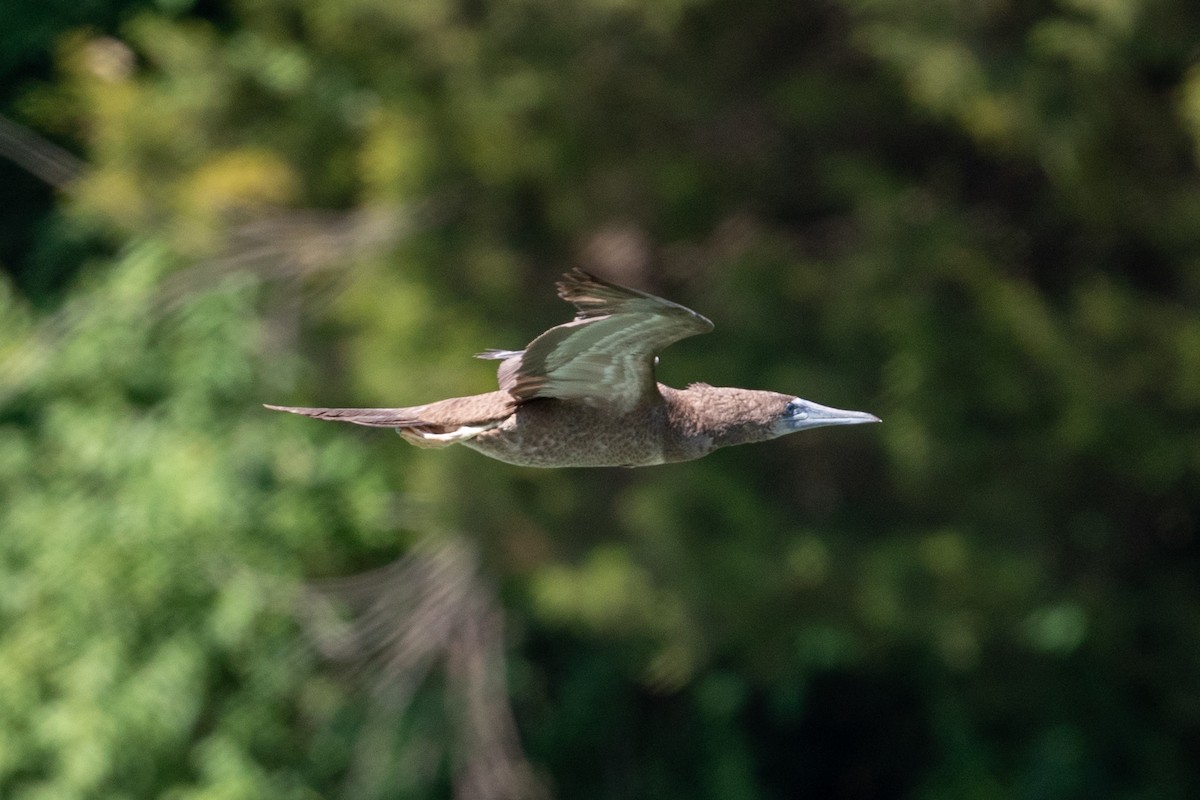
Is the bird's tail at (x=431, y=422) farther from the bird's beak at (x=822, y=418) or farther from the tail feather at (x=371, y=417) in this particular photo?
the bird's beak at (x=822, y=418)

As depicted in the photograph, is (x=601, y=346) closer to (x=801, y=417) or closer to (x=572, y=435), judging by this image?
(x=572, y=435)

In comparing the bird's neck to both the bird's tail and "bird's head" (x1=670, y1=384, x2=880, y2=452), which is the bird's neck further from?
the bird's tail

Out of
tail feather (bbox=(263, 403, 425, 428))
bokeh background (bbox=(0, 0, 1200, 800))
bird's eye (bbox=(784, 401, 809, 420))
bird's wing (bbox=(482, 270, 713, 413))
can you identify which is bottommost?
bokeh background (bbox=(0, 0, 1200, 800))

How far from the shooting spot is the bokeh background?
19.7 feet

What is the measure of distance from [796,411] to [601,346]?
1.91 ft

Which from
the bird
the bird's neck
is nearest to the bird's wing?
the bird

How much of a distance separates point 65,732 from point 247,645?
0.71m

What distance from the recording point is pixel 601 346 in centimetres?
285

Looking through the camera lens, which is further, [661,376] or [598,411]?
[661,376]

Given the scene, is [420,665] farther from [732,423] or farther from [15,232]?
[732,423]

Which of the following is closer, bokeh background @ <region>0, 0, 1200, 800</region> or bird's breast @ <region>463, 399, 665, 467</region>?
bird's breast @ <region>463, 399, 665, 467</region>

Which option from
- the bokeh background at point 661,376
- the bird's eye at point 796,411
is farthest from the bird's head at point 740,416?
the bokeh background at point 661,376

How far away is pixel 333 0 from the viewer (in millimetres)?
6910

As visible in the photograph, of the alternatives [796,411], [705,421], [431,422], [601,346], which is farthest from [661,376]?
[601,346]
